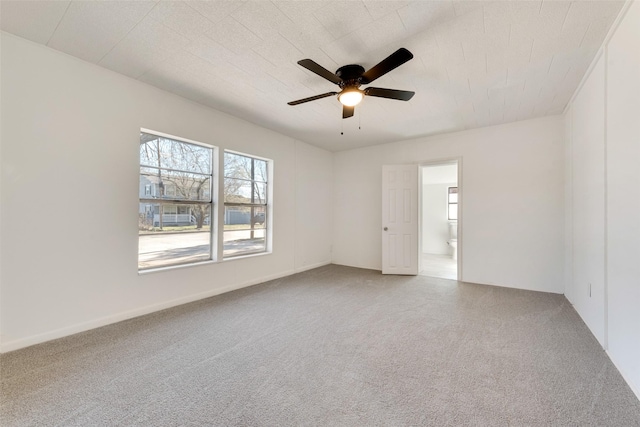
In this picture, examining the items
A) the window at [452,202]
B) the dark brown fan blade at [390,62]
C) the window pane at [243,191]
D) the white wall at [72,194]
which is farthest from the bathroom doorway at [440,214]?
the white wall at [72,194]

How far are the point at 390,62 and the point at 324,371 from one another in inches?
93.6

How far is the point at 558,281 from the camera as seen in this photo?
3.65 meters

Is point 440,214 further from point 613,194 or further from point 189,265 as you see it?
point 189,265

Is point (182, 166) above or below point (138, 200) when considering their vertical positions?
above

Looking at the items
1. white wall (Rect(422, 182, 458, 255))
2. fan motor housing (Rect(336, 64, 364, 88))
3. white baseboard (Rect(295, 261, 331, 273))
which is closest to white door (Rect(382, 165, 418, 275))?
white baseboard (Rect(295, 261, 331, 273))

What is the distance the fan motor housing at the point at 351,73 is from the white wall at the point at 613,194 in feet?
6.10

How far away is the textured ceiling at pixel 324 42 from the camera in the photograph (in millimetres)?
1791

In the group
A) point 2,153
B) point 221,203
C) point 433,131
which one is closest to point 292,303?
point 221,203

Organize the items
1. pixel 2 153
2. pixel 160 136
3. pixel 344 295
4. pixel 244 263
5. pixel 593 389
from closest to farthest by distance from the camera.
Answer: pixel 593 389 < pixel 2 153 < pixel 160 136 < pixel 344 295 < pixel 244 263

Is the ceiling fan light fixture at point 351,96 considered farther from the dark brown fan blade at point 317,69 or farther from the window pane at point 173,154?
the window pane at point 173,154

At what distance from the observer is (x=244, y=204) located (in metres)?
4.07

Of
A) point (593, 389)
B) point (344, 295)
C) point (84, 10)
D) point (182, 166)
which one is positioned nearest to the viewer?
point (593, 389)

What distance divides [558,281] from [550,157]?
5.98 ft

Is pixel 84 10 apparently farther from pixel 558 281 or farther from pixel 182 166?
pixel 558 281
